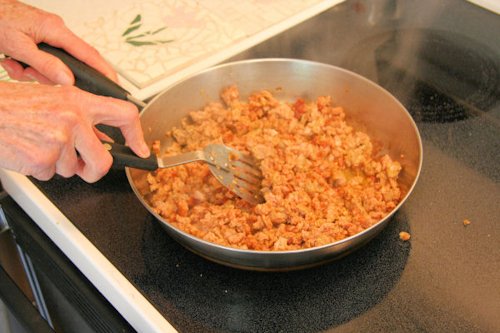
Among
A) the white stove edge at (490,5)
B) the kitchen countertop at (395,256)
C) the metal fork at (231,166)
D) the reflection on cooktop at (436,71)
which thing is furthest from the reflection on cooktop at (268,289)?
the white stove edge at (490,5)

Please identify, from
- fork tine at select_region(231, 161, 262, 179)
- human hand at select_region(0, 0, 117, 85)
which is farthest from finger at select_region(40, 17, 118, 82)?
fork tine at select_region(231, 161, 262, 179)

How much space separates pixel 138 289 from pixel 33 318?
248mm

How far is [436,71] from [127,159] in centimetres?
82

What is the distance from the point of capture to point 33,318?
0.95 meters

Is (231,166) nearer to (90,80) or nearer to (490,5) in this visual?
(90,80)

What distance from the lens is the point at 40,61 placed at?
→ 0.90 meters

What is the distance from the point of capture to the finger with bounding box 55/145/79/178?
75 cm

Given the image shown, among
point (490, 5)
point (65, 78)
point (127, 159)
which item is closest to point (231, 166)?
point (127, 159)

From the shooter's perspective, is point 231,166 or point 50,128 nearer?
point 50,128

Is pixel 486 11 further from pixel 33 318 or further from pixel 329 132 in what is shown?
pixel 33 318

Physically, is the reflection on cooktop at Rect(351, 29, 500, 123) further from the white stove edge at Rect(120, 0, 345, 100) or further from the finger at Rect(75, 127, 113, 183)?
the finger at Rect(75, 127, 113, 183)

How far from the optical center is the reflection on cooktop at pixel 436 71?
1.17 metres

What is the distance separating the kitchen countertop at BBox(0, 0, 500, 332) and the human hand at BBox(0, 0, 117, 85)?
0.22 m

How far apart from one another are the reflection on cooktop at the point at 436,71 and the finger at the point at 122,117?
630mm
